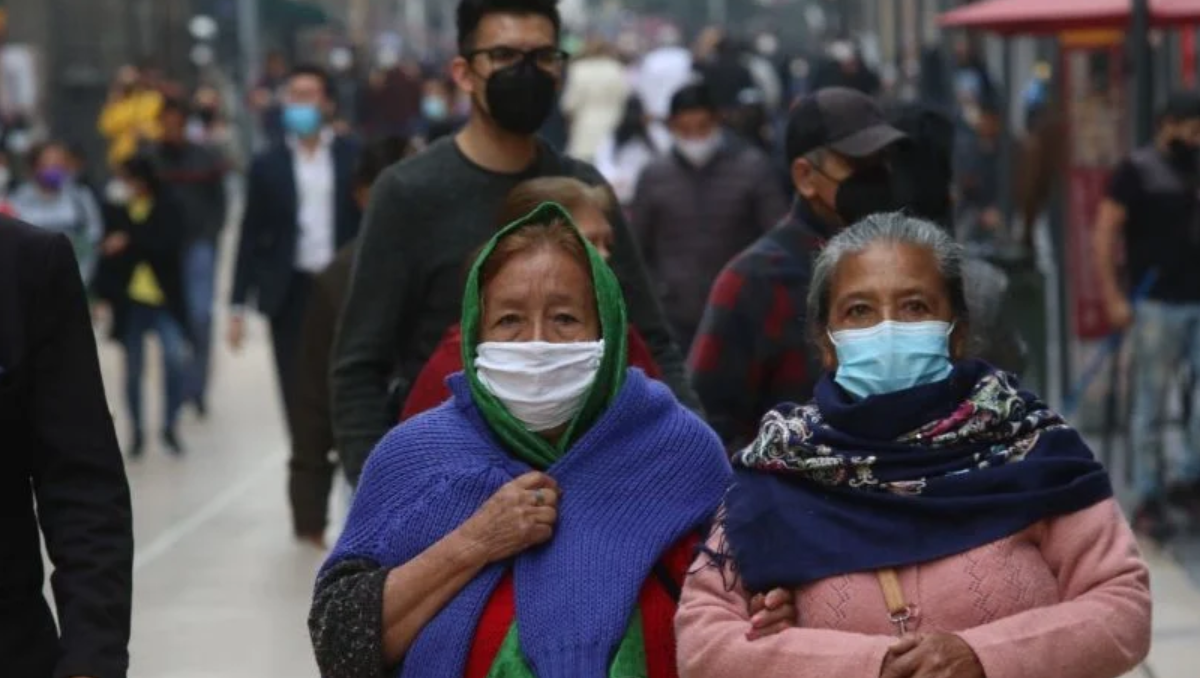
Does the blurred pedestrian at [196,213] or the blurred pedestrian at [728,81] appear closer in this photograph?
the blurred pedestrian at [196,213]

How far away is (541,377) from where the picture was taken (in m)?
4.13

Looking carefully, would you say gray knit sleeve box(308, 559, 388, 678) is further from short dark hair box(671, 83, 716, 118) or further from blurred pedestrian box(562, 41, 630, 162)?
blurred pedestrian box(562, 41, 630, 162)

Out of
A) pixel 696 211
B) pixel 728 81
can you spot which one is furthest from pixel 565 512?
pixel 728 81

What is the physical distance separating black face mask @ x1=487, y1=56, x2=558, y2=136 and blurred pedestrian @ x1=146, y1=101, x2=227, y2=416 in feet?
33.9

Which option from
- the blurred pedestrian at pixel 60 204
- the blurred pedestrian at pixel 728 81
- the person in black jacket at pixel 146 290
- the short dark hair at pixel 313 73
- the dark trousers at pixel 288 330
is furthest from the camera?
the blurred pedestrian at pixel 728 81

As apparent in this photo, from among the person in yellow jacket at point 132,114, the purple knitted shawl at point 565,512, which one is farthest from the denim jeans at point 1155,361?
the person in yellow jacket at point 132,114

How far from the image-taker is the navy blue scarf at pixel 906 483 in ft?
12.9

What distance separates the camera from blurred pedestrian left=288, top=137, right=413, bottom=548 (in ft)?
31.6

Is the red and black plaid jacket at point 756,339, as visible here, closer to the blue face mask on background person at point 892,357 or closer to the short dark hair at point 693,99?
the blue face mask on background person at point 892,357

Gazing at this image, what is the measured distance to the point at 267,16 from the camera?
57.8 m

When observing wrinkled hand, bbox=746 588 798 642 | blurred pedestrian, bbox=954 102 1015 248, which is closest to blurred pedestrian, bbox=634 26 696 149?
blurred pedestrian, bbox=954 102 1015 248

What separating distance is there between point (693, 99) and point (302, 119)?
6.54 feet

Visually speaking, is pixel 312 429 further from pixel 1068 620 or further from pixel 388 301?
pixel 1068 620

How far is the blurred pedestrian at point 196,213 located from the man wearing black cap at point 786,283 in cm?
1036
